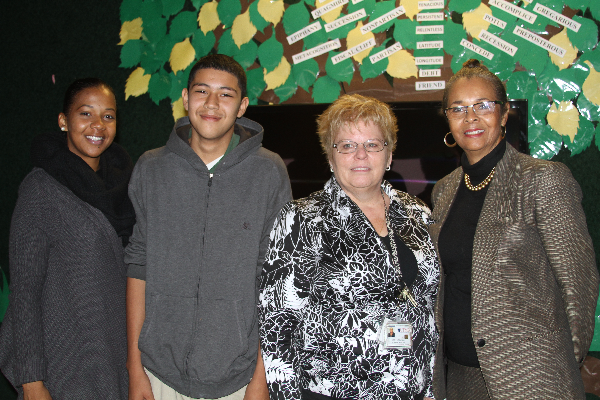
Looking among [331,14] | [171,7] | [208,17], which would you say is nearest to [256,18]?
[208,17]

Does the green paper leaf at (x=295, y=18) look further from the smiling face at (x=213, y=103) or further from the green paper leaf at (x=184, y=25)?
the smiling face at (x=213, y=103)

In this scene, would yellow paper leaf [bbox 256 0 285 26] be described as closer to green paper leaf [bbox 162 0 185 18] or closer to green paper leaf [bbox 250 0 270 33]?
green paper leaf [bbox 250 0 270 33]

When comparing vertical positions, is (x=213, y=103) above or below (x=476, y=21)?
below

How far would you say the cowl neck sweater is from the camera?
1.61m

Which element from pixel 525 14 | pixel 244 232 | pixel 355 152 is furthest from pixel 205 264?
pixel 525 14

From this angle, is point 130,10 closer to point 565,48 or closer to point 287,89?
point 287,89

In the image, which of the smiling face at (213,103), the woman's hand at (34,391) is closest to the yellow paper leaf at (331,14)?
the smiling face at (213,103)

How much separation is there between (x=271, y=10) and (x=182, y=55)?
648 mm

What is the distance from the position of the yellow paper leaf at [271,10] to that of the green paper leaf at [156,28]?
67cm

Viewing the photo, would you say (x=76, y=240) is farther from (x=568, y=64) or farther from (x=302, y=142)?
(x=568, y=64)

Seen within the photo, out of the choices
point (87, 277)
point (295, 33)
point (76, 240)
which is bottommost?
point (87, 277)

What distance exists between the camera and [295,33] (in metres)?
2.59

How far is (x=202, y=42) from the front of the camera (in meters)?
2.73

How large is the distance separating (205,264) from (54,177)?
680 millimetres
